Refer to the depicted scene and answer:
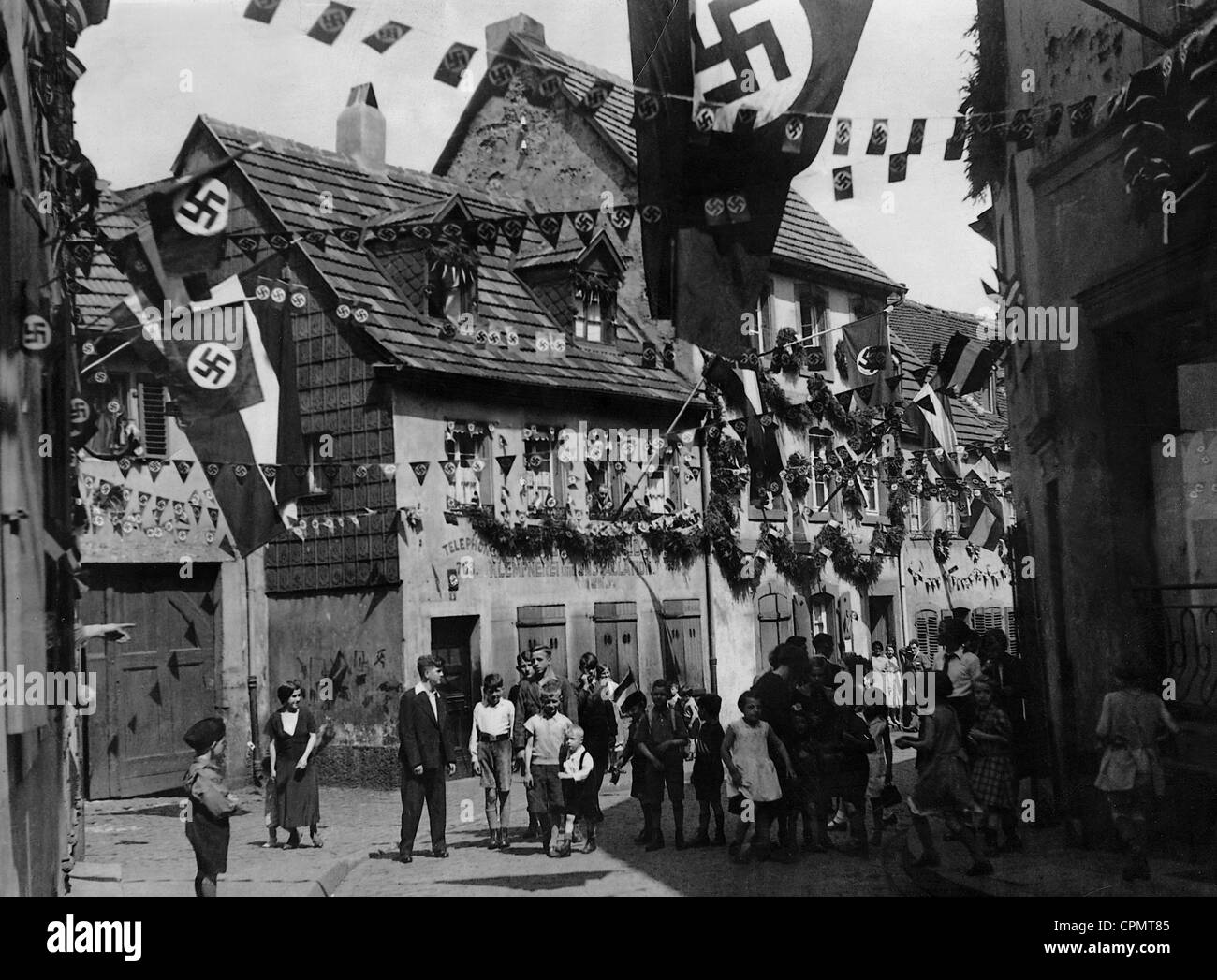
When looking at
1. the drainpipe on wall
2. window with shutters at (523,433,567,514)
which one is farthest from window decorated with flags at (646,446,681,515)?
window with shutters at (523,433,567,514)

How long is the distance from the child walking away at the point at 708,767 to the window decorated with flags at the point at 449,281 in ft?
27.2

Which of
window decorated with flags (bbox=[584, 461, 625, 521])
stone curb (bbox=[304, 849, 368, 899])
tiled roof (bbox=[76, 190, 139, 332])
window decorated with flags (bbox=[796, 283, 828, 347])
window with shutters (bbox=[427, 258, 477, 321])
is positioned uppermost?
window decorated with flags (bbox=[796, 283, 828, 347])

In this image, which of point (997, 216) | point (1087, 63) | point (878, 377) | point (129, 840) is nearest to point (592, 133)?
point (878, 377)

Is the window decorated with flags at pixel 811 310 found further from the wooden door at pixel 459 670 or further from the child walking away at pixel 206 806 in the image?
the child walking away at pixel 206 806

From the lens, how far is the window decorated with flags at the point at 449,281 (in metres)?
18.2

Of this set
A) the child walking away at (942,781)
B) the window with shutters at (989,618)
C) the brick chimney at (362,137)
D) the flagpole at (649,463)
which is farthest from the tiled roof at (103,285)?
the window with shutters at (989,618)

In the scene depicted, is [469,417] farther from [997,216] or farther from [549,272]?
[997,216]

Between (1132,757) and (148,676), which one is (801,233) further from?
(1132,757)

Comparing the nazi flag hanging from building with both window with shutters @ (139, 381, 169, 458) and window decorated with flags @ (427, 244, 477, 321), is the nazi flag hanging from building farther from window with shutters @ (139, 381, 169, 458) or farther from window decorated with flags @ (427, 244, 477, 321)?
window decorated with flags @ (427, 244, 477, 321)

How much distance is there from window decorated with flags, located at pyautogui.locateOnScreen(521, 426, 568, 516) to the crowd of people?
5.78 metres

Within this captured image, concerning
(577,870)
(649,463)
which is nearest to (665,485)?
(649,463)

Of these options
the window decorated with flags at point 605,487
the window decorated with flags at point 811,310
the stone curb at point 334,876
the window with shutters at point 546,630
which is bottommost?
the stone curb at point 334,876

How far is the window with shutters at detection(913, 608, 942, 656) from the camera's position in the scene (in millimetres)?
25766

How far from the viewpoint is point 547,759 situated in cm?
1179
